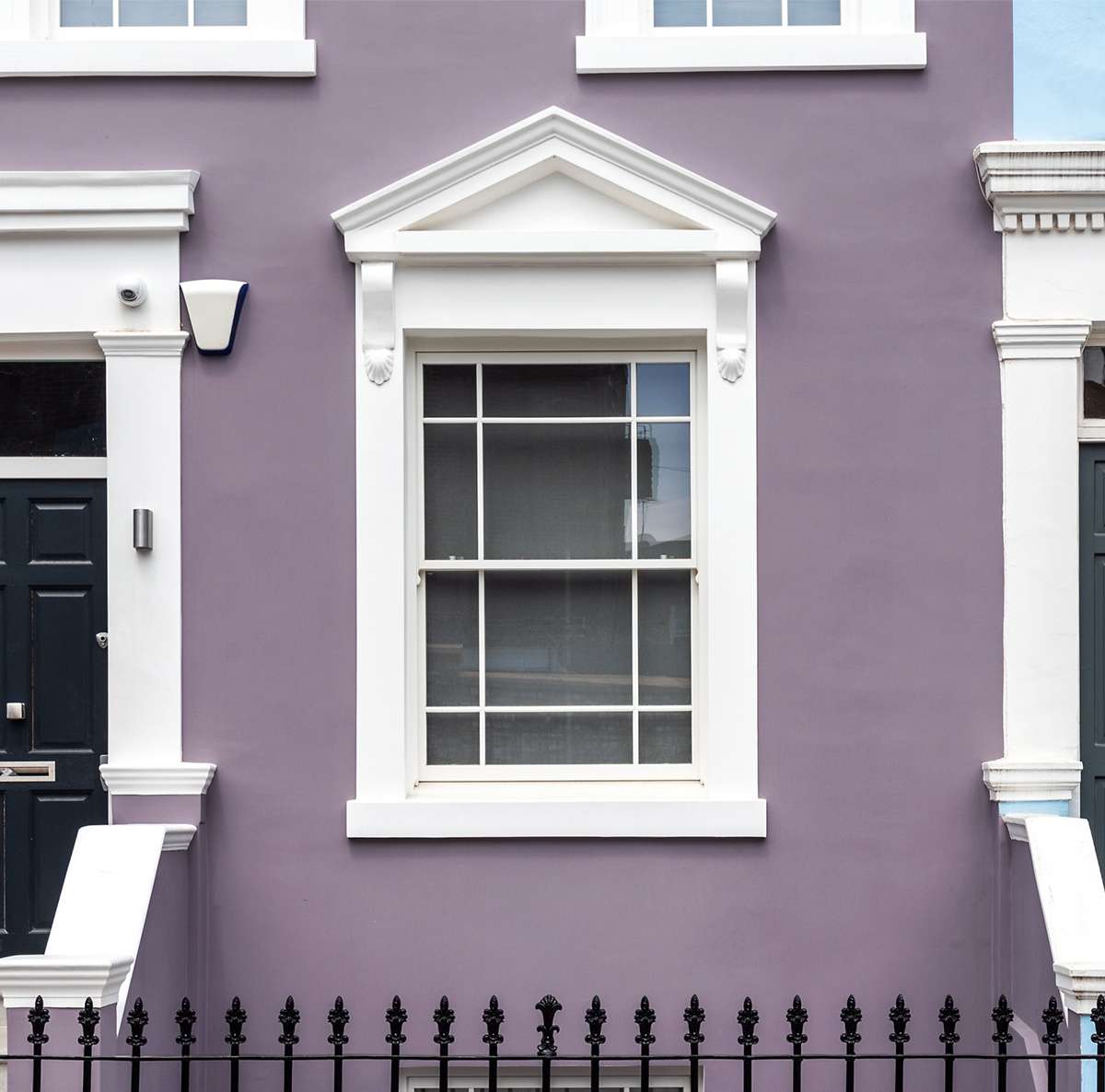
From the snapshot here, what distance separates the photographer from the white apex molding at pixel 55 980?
3.92 metres

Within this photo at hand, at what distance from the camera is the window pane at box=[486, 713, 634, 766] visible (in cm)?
542

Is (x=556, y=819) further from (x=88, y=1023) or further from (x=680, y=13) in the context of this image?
(x=680, y=13)

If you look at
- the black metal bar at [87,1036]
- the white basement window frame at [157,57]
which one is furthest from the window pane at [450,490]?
the black metal bar at [87,1036]

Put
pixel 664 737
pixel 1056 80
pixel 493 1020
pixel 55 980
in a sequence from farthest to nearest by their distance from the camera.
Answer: pixel 664 737, pixel 1056 80, pixel 55 980, pixel 493 1020

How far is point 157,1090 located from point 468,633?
2127 mm

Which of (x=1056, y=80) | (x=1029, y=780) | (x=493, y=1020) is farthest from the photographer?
(x=1056, y=80)

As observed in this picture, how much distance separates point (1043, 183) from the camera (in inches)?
205

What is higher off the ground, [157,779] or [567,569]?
[567,569]

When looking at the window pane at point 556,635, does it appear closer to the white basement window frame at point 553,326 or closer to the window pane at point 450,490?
the window pane at point 450,490

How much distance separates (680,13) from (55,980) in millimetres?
4555

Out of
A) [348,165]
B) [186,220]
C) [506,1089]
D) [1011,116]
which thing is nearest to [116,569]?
[186,220]

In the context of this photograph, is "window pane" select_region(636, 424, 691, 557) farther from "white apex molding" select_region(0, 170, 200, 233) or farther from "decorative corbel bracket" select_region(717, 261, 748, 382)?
"white apex molding" select_region(0, 170, 200, 233)

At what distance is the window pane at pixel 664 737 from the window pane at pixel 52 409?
2.67 m

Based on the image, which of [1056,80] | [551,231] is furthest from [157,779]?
[1056,80]
